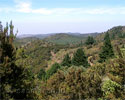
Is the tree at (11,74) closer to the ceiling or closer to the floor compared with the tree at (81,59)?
closer to the ceiling

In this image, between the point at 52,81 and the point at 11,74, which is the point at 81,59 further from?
the point at 11,74

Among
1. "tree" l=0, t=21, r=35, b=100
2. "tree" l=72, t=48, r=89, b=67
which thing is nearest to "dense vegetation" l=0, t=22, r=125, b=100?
"tree" l=0, t=21, r=35, b=100

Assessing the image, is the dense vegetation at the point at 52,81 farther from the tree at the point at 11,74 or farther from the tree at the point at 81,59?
the tree at the point at 81,59

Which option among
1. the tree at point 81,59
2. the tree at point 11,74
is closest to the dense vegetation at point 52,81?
the tree at point 11,74

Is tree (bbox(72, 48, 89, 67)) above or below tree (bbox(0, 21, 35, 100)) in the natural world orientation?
below

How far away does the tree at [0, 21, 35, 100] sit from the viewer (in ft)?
22.8

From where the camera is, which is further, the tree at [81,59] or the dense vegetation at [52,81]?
the tree at [81,59]

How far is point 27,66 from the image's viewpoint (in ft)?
25.5

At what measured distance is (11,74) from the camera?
728 centimetres

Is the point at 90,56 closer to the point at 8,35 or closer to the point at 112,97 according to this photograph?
the point at 112,97

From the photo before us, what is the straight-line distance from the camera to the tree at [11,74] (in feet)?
22.8

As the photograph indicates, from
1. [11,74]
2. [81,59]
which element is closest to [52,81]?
[11,74]

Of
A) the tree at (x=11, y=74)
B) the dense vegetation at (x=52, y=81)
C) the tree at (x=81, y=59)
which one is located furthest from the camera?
the tree at (x=81, y=59)

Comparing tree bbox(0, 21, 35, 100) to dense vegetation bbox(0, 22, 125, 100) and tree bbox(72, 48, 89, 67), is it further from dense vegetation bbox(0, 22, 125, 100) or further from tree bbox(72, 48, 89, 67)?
tree bbox(72, 48, 89, 67)
